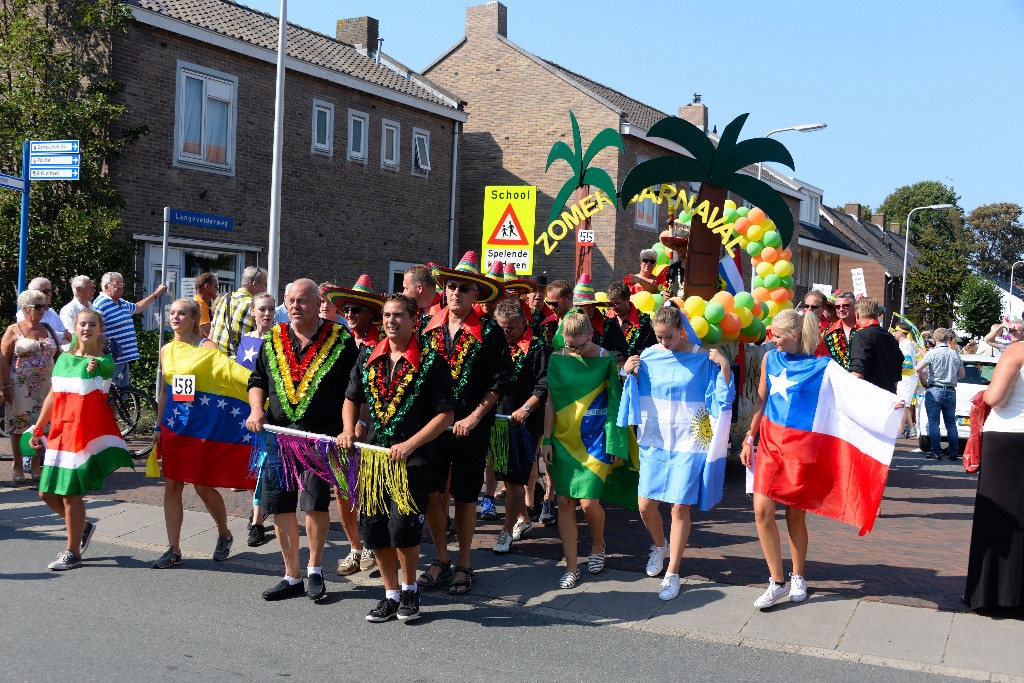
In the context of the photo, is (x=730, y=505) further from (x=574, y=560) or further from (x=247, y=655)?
(x=247, y=655)

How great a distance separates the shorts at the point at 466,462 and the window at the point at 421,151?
1835 centimetres

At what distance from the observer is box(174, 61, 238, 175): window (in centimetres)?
1827

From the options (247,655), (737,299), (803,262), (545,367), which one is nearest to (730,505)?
(737,299)

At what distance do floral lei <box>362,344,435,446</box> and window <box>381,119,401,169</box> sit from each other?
18.0 meters

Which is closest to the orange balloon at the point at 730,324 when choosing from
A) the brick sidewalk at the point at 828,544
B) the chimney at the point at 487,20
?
the brick sidewalk at the point at 828,544

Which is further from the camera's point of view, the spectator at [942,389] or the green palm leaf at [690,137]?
the spectator at [942,389]

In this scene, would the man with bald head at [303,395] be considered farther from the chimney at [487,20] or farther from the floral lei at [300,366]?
the chimney at [487,20]

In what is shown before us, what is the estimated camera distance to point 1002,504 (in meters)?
6.02

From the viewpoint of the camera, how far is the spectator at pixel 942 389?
14.6m

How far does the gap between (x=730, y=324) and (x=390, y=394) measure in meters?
5.33

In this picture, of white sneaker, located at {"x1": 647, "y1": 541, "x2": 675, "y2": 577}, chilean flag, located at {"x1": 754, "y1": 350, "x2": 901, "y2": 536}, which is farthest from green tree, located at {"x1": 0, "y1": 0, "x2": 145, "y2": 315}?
chilean flag, located at {"x1": 754, "y1": 350, "x2": 901, "y2": 536}

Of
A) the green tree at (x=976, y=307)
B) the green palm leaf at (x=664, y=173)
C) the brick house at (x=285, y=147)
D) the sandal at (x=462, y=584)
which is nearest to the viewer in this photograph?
the sandal at (x=462, y=584)

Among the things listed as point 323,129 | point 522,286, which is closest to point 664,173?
point 522,286

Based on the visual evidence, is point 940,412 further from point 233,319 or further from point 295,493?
point 295,493
